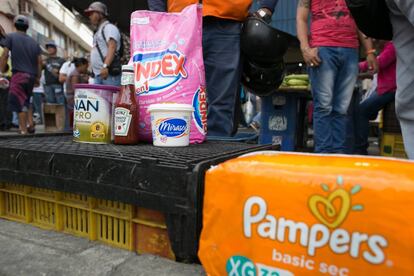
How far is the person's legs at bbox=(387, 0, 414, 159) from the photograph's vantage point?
1.05 meters

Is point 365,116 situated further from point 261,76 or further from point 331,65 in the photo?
point 261,76

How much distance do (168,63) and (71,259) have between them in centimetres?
75

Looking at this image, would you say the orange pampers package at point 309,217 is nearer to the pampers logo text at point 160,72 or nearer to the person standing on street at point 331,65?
the pampers logo text at point 160,72

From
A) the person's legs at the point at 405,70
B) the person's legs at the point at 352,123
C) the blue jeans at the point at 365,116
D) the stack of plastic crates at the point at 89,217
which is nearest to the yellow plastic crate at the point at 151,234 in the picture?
the stack of plastic crates at the point at 89,217

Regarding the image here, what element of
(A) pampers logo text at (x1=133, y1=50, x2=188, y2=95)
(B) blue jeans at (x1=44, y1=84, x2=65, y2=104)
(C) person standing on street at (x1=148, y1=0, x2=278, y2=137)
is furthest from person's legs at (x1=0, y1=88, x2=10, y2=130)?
(A) pampers logo text at (x1=133, y1=50, x2=188, y2=95)

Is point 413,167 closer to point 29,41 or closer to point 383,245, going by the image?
point 383,245

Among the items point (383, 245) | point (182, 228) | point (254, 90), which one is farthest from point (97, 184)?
point (254, 90)

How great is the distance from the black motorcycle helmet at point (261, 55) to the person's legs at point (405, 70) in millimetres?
720

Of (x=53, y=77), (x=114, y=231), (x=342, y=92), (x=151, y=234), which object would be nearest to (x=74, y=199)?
(x=114, y=231)

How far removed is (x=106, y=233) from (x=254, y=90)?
1402 mm

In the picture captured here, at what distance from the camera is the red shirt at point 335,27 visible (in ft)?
6.17

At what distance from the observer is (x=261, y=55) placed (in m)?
1.79

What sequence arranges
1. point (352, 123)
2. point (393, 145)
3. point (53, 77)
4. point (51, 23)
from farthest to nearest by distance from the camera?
point (51, 23), point (53, 77), point (352, 123), point (393, 145)

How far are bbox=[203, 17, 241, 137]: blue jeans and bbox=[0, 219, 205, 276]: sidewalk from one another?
0.99 m
